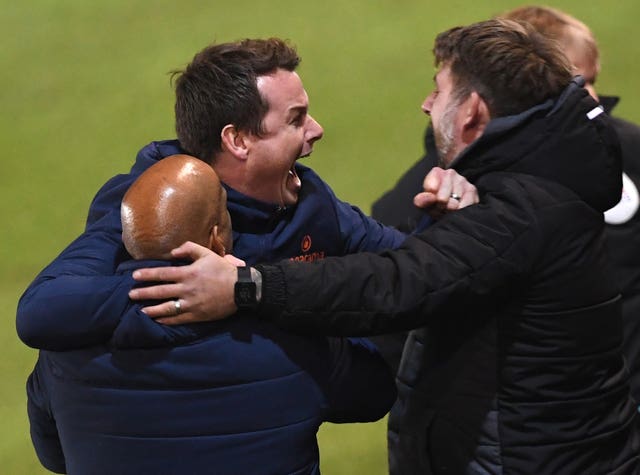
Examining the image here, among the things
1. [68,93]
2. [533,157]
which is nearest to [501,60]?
[533,157]

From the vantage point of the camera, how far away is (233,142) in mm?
2580

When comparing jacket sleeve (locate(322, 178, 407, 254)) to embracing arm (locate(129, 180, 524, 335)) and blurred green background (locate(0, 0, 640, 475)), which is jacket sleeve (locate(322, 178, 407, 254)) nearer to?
embracing arm (locate(129, 180, 524, 335))

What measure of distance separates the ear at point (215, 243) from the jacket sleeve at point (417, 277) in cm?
9

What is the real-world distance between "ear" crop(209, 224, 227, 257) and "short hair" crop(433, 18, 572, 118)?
2.25ft

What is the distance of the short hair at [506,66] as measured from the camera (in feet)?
8.26

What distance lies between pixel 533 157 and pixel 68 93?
4880mm

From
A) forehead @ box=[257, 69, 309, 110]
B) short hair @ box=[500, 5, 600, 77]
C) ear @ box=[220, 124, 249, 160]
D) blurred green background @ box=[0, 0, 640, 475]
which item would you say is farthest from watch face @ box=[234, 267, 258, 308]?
blurred green background @ box=[0, 0, 640, 475]

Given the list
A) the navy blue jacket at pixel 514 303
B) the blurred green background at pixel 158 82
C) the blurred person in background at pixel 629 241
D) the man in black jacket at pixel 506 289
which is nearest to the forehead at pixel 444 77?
the man in black jacket at pixel 506 289

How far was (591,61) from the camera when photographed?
4.07 metres

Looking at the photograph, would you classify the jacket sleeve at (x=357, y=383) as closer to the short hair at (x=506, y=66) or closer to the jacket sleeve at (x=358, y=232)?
the jacket sleeve at (x=358, y=232)

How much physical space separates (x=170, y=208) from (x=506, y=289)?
744 mm

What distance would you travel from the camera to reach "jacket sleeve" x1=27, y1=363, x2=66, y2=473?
2.53 m

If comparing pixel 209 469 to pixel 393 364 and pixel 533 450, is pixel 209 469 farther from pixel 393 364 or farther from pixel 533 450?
pixel 393 364

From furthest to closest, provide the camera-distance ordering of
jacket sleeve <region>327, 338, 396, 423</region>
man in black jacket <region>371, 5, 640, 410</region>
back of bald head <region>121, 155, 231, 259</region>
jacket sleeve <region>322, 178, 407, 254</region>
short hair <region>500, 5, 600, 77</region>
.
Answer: short hair <region>500, 5, 600, 77</region> < man in black jacket <region>371, 5, 640, 410</region> < jacket sleeve <region>322, 178, 407, 254</region> < jacket sleeve <region>327, 338, 396, 423</region> < back of bald head <region>121, 155, 231, 259</region>
